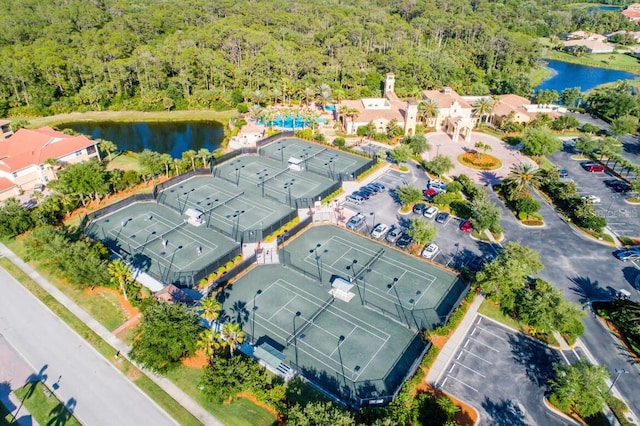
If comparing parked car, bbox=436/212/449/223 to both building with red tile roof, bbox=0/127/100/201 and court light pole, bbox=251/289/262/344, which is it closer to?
court light pole, bbox=251/289/262/344

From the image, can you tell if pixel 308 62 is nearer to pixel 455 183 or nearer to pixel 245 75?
pixel 245 75

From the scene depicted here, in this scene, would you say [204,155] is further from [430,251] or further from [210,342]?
[210,342]

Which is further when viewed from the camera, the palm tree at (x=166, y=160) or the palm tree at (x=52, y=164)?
the palm tree at (x=166, y=160)

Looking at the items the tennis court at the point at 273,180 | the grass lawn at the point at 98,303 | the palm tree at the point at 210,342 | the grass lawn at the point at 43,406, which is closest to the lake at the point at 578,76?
the tennis court at the point at 273,180

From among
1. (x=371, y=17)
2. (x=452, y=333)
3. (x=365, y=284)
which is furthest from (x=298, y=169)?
(x=371, y=17)

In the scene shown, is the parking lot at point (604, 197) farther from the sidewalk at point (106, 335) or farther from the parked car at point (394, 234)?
the sidewalk at point (106, 335)

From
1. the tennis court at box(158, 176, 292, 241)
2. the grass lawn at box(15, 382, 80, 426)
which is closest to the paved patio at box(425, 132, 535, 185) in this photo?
the tennis court at box(158, 176, 292, 241)
